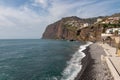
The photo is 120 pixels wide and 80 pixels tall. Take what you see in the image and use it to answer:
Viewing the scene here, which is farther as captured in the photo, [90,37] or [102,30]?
[90,37]

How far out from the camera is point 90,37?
166125mm

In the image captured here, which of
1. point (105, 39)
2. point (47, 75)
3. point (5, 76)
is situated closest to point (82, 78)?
point (47, 75)

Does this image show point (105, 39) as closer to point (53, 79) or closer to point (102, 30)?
point (102, 30)

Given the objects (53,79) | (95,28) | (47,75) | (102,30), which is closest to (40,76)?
(47,75)

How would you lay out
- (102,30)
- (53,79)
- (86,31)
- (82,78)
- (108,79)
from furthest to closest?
(86,31) < (102,30) < (53,79) < (82,78) < (108,79)

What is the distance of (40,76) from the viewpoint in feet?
103

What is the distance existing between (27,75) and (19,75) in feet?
4.40

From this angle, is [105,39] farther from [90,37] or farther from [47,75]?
[47,75]

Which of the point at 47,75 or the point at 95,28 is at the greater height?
the point at 95,28

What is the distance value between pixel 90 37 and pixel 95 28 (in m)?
9.20

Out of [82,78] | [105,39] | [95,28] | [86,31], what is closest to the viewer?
[82,78]

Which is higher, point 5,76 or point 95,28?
point 95,28

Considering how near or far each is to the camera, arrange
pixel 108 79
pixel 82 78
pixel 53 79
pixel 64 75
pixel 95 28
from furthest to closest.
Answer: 1. pixel 95 28
2. pixel 64 75
3. pixel 53 79
4. pixel 82 78
5. pixel 108 79

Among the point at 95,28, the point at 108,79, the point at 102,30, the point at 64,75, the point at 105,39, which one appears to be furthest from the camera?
the point at 95,28
